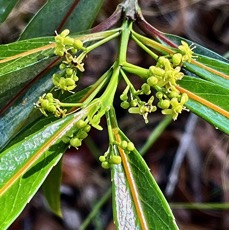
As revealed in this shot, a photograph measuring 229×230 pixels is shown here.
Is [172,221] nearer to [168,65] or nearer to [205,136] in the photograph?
[168,65]

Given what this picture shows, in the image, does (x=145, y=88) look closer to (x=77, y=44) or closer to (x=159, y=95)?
(x=159, y=95)

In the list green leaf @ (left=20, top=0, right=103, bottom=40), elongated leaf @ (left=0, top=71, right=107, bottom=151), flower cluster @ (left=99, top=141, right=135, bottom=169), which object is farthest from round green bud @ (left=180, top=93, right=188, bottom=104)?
green leaf @ (left=20, top=0, right=103, bottom=40)

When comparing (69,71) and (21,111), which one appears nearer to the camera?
(69,71)

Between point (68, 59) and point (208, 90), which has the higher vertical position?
point (208, 90)

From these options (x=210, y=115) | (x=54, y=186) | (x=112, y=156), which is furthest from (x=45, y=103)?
(x=54, y=186)

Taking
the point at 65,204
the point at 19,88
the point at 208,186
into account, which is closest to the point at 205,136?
the point at 208,186

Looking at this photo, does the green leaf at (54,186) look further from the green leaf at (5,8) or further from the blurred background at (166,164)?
the blurred background at (166,164)

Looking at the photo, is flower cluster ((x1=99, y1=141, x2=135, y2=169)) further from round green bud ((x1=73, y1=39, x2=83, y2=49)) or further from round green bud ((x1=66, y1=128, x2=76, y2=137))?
round green bud ((x1=73, y1=39, x2=83, y2=49))
